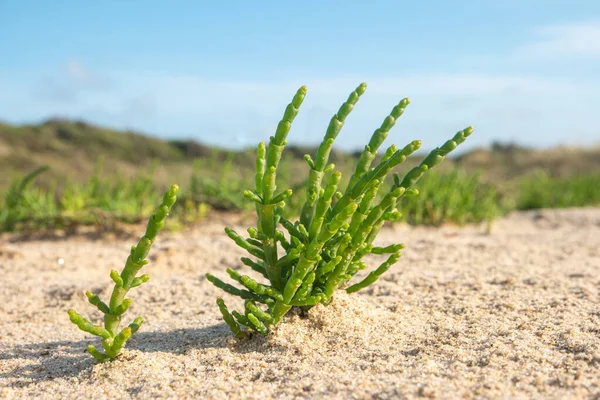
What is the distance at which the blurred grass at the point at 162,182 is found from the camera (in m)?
5.71

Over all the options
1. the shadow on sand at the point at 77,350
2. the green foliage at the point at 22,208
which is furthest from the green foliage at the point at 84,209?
the shadow on sand at the point at 77,350

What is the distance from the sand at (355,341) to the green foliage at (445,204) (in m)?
2.30

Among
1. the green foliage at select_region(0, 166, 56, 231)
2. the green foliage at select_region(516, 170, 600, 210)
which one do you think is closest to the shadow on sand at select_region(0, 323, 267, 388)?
the green foliage at select_region(0, 166, 56, 231)

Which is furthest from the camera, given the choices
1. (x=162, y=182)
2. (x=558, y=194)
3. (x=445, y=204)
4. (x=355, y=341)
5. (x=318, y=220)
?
(x=558, y=194)

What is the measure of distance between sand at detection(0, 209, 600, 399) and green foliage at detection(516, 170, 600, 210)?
612cm

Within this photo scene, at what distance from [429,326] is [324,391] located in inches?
27.0

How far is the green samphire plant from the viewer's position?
1.92 m

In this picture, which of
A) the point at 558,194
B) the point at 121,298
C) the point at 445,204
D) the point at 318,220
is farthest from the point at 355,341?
the point at 558,194

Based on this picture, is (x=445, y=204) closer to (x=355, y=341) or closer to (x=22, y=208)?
(x=22, y=208)

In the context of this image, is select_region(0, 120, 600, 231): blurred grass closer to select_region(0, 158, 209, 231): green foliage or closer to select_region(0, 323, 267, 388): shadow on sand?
select_region(0, 158, 209, 231): green foliage

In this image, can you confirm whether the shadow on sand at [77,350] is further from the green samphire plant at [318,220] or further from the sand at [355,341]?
the green samphire plant at [318,220]

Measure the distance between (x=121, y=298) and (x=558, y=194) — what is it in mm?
9058

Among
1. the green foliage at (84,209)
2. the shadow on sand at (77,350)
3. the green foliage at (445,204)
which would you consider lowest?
the shadow on sand at (77,350)

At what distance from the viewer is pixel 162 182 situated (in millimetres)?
9078
